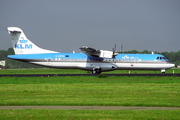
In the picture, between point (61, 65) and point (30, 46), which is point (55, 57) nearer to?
point (61, 65)

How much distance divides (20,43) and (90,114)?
3184 cm

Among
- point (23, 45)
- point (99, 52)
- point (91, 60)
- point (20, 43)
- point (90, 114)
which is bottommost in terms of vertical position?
point (90, 114)

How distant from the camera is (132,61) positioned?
38875 mm

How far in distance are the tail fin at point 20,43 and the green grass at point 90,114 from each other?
29707 millimetres

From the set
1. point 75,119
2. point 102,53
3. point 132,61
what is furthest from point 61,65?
point 75,119

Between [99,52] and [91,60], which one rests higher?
[99,52]

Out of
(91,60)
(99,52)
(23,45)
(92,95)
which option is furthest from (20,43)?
(92,95)

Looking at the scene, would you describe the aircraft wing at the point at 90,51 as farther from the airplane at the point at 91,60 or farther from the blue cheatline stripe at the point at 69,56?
the blue cheatline stripe at the point at 69,56

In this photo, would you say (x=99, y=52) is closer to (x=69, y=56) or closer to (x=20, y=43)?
(x=69, y=56)

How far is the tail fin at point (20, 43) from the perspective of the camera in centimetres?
3972

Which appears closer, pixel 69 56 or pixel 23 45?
pixel 69 56

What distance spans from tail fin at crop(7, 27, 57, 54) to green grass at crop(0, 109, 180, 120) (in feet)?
97.5

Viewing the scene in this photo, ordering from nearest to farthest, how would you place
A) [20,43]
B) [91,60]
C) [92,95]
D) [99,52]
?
[92,95]
[99,52]
[91,60]
[20,43]

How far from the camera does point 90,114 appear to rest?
10.6m
